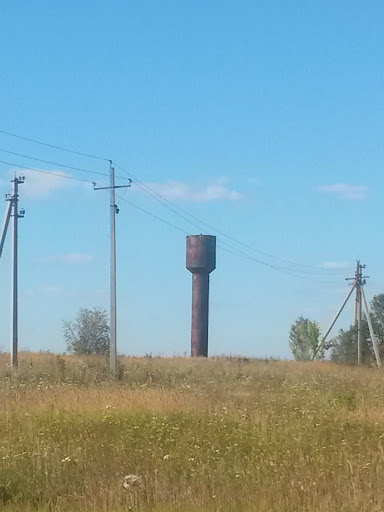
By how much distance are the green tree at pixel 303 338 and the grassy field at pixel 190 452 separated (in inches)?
2132

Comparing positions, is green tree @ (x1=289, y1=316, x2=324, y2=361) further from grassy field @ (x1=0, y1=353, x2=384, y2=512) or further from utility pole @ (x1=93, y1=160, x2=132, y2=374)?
grassy field @ (x1=0, y1=353, x2=384, y2=512)

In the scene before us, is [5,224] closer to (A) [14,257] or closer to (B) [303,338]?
(A) [14,257]

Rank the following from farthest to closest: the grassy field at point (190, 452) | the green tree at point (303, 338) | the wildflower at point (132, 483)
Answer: the green tree at point (303, 338) → the wildflower at point (132, 483) → the grassy field at point (190, 452)

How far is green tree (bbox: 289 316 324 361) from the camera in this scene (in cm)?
7181

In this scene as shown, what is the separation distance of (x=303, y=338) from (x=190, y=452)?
62676 millimetres

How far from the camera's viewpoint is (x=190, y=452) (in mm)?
11000

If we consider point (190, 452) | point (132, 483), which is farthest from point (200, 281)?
point (132, 483)

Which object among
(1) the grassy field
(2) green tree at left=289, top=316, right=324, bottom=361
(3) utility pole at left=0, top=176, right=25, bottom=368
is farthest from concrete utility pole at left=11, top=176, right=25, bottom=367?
(2) green tree at left=289, top=316, right=324, bottom=361

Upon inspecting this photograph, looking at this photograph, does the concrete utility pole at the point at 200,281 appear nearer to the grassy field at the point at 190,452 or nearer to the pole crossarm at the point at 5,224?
the pole crossarm at the point at 5,224

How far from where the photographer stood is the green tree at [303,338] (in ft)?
236

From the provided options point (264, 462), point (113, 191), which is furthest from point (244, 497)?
point (113, 191)

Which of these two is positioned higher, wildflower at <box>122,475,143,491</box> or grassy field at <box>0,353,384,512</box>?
wildflower at <box>122,475,143,491</box>

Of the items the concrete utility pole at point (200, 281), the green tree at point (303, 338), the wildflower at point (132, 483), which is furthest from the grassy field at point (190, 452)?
the green tree at point (303, 338)

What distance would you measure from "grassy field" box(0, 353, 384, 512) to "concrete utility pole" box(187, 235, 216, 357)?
34.9 meters
